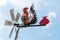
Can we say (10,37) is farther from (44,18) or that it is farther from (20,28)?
(44,18)

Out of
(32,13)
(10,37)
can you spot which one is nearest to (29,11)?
(32,13)

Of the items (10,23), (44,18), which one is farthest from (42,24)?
(10,23)

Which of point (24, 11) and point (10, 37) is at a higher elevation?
point (24, 11)

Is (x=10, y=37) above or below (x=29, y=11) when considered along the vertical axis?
below

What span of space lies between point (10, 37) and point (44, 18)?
7.83 ft

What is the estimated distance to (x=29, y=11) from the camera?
24.5 m

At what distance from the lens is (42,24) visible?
24.0 m

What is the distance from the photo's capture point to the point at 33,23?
957 inches

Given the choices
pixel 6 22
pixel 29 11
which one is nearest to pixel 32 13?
pixel 29 11

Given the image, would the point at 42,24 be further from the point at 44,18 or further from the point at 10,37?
the point at 10,37

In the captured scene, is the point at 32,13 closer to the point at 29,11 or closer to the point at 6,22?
the point at 29,11

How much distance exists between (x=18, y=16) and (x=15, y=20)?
363 millimetres

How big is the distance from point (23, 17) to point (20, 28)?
0.71m

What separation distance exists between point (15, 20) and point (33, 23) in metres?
1.16
